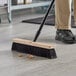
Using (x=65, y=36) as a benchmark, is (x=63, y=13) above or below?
above

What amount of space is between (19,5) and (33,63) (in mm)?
2142

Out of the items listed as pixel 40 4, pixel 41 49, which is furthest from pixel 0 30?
pixel 40 4

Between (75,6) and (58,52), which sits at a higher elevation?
(75,6)

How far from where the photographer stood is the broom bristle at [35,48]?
61.5 inches

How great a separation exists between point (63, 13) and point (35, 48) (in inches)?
22.2

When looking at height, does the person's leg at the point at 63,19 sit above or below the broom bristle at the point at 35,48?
above

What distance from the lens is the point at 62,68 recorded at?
1398mm

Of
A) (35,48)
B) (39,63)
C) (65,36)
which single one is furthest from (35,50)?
(65,36)

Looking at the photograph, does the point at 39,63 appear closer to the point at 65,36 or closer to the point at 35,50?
the point at 35,50

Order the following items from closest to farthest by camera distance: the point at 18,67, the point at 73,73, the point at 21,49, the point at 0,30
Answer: the point at 73,73, the point at 18,67, the point at 21,49, the point at 0,30

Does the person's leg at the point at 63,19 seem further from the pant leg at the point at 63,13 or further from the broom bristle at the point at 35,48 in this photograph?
the broom bristle at the point at 35,48

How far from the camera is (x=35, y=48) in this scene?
1.61 metres

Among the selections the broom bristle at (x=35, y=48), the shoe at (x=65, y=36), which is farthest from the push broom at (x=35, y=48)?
the shoe at (x=65, y=36)

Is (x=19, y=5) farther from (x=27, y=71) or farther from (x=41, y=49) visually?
(x=27, y=71)
